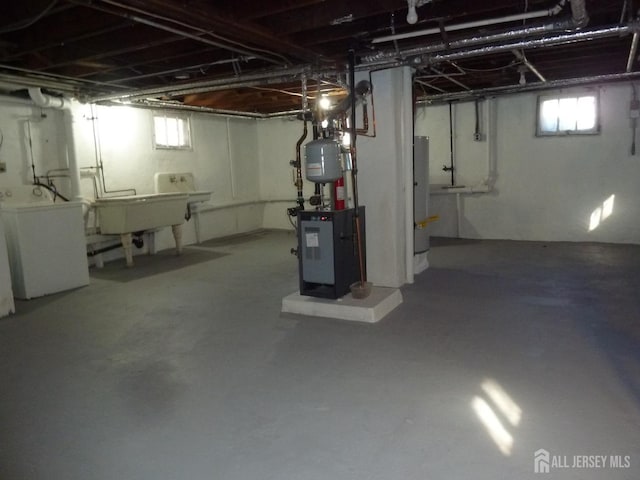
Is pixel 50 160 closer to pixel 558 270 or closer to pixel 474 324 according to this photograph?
pixel 474 324

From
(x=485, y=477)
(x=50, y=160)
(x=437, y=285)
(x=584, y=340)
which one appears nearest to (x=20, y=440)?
(x=485, y=477)

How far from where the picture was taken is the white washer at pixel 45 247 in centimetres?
471

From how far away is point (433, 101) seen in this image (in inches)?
291

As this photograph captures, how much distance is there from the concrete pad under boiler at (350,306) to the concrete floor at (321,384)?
0.12m

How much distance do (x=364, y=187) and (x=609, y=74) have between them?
3602 millimetres

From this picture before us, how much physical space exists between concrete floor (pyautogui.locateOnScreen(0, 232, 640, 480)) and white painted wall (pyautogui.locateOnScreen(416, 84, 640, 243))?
227cm

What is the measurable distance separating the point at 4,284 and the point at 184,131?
421cm

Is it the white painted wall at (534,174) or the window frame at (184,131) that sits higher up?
the window frame at (184,131)

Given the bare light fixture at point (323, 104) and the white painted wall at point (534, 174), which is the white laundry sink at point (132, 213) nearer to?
the bare light fixture at point (323, 104)

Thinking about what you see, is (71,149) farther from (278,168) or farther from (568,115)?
(568,115)

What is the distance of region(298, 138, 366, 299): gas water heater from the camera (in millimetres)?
3820

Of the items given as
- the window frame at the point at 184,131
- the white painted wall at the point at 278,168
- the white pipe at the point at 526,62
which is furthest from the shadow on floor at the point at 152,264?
the white pipe at the point at 526,62

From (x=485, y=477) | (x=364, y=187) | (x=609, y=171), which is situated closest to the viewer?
(x=485, y=477)

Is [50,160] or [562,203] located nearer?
[50,160]
